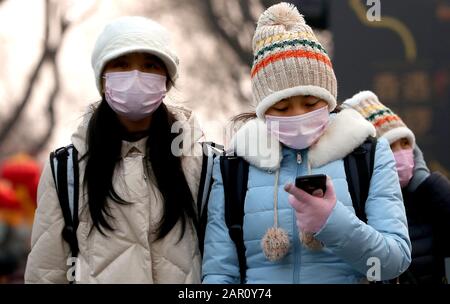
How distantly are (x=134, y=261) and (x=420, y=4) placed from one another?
26.0 feet

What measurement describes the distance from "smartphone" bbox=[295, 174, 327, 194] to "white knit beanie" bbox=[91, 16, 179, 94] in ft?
2.60

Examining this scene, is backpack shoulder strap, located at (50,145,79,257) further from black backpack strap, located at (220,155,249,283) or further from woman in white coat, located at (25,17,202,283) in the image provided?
black backpack strap, located at (220,155,249,283)

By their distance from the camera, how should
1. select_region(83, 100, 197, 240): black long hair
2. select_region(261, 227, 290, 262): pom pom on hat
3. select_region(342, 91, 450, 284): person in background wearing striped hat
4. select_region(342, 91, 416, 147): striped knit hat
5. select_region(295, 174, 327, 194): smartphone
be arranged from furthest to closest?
select_region(342, 91, 416, 147): striped knit hat, select_region(342, 91, 450, 284): person in background wearing striped hat, select_region(83, 100, 197, 240): black long hair, select_region(261, 227, 290, 262): pom pom on hat, select_region(295, 174, 327, 194): smartphone

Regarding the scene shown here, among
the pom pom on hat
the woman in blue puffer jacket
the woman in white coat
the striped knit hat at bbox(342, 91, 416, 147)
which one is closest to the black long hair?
the woman in white coat

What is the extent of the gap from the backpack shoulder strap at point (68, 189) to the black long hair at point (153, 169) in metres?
0.05

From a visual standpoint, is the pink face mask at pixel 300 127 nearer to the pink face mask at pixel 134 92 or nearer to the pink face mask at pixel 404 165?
the pink face mask at pixel 134 92

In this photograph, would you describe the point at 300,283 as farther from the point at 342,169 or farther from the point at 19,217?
the point at 19,217

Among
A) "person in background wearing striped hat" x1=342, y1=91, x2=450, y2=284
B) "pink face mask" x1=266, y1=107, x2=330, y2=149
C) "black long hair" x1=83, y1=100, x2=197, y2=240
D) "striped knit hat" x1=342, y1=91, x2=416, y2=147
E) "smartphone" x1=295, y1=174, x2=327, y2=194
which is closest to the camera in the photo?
"smartphone" x1=295, y1=174, x2=327, y2=194

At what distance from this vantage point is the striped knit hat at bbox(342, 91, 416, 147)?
192 inches

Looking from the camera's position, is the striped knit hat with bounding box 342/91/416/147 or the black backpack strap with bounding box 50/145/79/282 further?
the striped knit hat with bounding box 342/91/416/147

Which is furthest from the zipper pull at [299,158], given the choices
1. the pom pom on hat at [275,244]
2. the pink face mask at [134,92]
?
the pink face mask at [134,92]

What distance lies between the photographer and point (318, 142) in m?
3.63

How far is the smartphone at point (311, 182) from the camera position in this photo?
10.8 ft

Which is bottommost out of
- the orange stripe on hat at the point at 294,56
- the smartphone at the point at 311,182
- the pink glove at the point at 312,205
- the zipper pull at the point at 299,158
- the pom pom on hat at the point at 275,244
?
the pom pom on hat at the point at 275,244
